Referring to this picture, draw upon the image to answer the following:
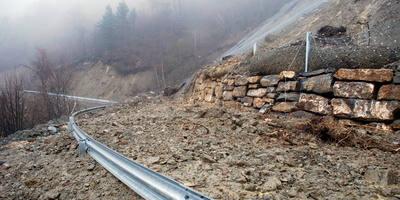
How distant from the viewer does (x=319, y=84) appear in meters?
5.03

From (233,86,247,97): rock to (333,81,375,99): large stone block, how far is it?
276cm

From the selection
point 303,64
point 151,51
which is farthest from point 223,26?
point 303,64

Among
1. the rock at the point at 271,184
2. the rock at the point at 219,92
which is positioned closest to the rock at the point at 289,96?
the rock at the point at 219,92

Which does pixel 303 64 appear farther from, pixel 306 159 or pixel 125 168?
pixel 125 168

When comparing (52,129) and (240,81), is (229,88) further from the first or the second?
(52,129)

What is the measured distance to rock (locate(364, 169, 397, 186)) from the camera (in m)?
2.38

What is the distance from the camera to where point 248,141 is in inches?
163

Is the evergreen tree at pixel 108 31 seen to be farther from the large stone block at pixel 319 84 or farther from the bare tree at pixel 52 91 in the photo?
the large stone block at pixel 319 84

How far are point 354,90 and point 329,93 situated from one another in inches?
20.1

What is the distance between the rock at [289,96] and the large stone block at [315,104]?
152 mm

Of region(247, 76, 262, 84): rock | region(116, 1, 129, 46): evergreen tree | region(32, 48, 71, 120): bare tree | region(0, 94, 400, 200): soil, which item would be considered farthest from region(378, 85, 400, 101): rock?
region(116, 1, 129, 46): evergreen tree

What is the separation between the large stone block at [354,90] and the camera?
168 inches

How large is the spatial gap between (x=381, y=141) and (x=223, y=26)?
37.1 m

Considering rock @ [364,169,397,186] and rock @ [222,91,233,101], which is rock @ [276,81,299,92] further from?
rock @ [364,169,397,186]
